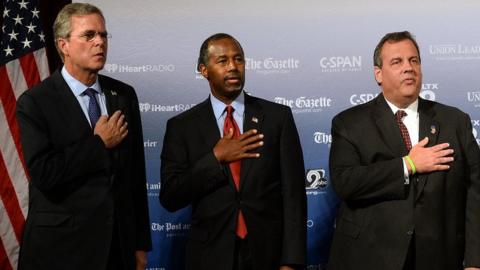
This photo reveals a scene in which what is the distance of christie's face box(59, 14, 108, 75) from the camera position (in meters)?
3.13

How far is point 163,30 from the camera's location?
4.50 m

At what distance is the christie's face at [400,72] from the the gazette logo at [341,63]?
99 cm

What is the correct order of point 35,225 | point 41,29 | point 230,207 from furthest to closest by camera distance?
1. point 41,29
2. point 230,207
3. point 35,225

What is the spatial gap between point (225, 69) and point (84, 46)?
69 centimetres

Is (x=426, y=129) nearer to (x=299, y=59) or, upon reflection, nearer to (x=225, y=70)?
(x=225, y=70)

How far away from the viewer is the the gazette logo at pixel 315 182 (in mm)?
4414

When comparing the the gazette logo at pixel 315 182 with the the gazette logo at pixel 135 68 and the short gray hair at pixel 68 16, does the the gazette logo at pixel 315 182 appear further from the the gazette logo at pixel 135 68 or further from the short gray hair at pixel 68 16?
the short gray hair at pixel 68 16

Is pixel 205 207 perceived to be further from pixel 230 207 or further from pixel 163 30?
pixel 163 30

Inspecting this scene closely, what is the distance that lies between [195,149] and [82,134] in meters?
0.58

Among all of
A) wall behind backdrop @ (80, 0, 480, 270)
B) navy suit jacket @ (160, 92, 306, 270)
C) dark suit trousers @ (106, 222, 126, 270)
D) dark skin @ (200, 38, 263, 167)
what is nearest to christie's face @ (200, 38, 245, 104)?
dark skin @ (200, 38, 263, 167)

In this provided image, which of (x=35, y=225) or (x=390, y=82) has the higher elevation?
(x=390, y=82)

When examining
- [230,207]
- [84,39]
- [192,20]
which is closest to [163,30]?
[192,20]

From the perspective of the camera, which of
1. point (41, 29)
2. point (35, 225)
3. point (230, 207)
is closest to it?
point (35, 225)

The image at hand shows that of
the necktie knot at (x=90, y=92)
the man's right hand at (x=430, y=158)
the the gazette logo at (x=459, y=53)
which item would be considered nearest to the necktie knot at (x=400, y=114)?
the man's right hand at (x=430, y=158)
